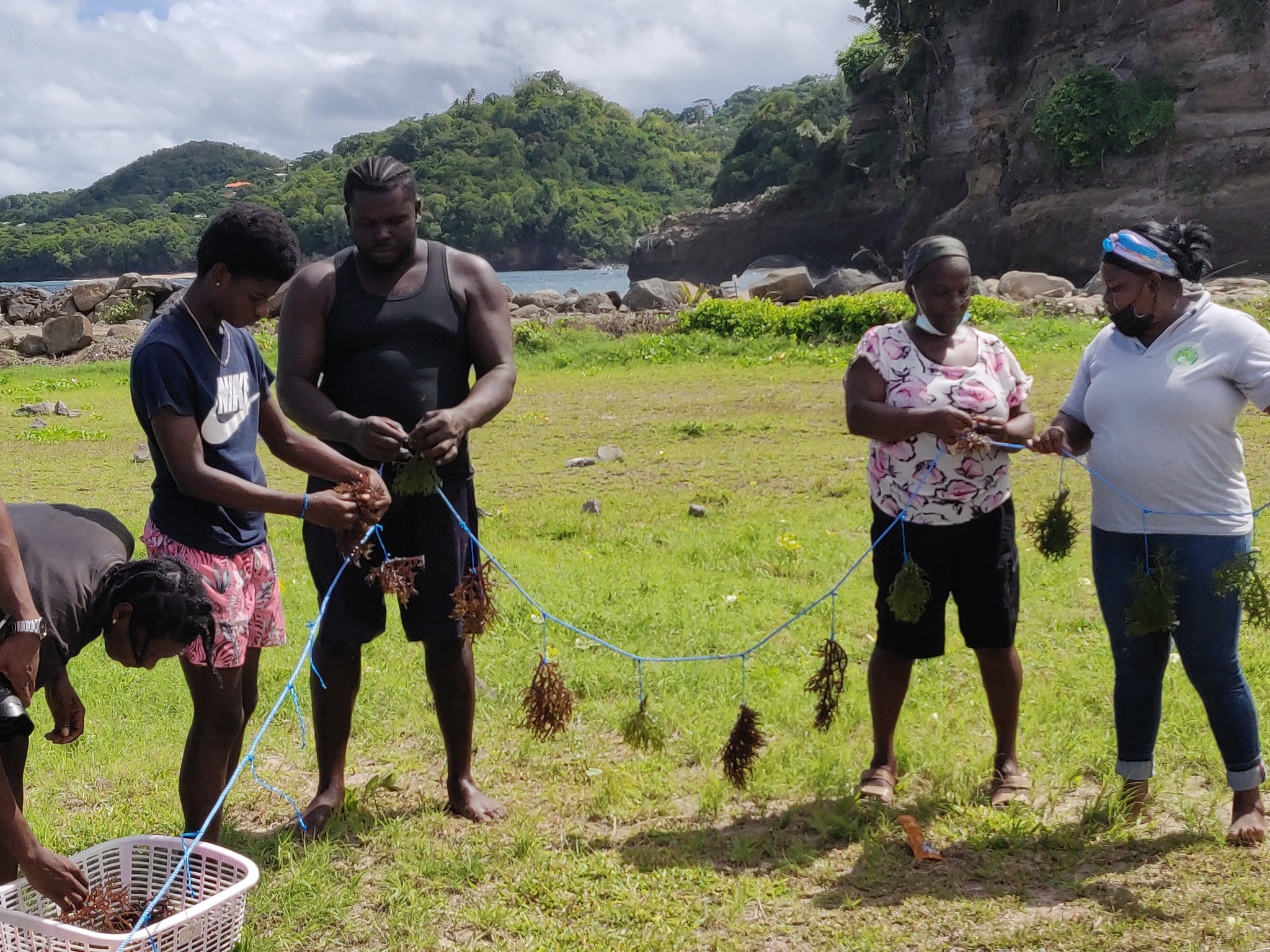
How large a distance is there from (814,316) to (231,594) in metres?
16.6

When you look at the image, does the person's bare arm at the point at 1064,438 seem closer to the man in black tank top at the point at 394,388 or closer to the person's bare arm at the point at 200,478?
the man in black tank top at the point at 394,388

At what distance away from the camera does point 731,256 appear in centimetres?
6469

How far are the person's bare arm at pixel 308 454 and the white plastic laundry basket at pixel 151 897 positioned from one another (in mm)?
1153

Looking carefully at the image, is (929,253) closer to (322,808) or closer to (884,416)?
(884,416)

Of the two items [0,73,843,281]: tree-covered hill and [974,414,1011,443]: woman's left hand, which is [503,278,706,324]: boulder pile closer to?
[974,414,1011,443]: woman's left hand

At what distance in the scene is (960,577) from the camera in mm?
4121

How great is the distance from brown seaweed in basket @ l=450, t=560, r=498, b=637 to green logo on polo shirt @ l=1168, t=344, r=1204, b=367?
2.39m

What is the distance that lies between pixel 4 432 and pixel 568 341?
9.30 m

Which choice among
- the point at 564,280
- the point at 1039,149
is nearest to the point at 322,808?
the point at 1039,149

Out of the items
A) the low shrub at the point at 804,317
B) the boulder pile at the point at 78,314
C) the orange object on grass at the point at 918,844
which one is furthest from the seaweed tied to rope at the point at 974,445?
the boulder pile at the point at 78,314

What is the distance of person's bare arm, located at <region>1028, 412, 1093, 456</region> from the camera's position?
12.9ft

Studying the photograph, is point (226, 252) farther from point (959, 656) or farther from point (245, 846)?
point (959, 656)

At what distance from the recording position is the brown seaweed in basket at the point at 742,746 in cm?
414

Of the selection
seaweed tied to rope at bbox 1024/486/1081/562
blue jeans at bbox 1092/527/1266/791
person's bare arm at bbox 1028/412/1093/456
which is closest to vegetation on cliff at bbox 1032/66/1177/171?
seaweed tied to rope at bbox 1024/486/1081/562
